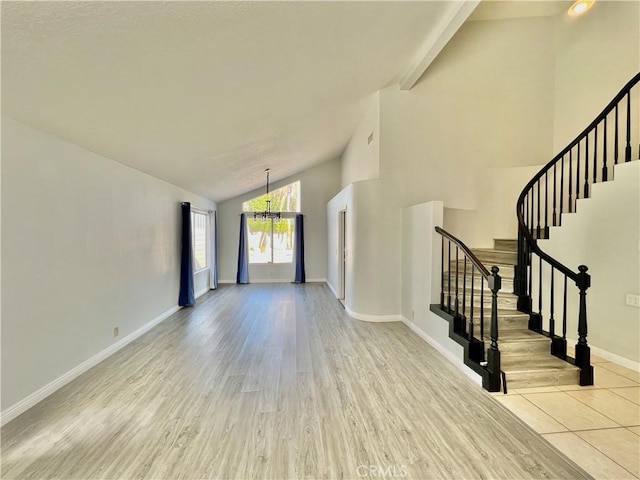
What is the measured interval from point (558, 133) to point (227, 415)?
21.6ft

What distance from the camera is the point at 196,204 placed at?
21.7 ft

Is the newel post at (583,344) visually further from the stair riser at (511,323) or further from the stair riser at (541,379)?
the stair riser at (511,323)

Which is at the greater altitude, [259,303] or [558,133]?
[558,133]

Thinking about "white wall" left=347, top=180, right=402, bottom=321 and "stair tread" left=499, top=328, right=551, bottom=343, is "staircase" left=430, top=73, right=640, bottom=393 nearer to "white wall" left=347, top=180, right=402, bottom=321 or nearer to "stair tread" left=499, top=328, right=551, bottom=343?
"stair tread" left=499, top=328, right=551, bottom=343

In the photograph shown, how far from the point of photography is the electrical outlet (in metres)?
3.03

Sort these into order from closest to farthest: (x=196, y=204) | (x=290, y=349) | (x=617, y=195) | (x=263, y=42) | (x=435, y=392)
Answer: (x=263, y=42)
(x=435, y=392)
(x=617, y=195)
(x=290, y=349)
(x=196, y=204)

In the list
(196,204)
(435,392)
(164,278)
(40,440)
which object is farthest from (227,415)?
(196,204)

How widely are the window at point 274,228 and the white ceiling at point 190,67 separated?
423 centimetres

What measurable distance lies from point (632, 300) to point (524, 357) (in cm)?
141

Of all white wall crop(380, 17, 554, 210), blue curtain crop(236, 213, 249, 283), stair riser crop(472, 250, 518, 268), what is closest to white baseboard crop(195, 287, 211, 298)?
blue curtain crop(236, 213, 249, 283)

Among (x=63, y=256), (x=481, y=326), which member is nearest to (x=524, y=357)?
(x=481, y=326)

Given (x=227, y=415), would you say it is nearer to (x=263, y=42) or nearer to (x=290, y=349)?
(x=290, y=349)

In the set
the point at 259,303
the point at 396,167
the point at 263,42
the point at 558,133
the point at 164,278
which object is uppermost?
the point at 558,133

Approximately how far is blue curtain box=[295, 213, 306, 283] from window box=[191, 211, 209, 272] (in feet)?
8.41
